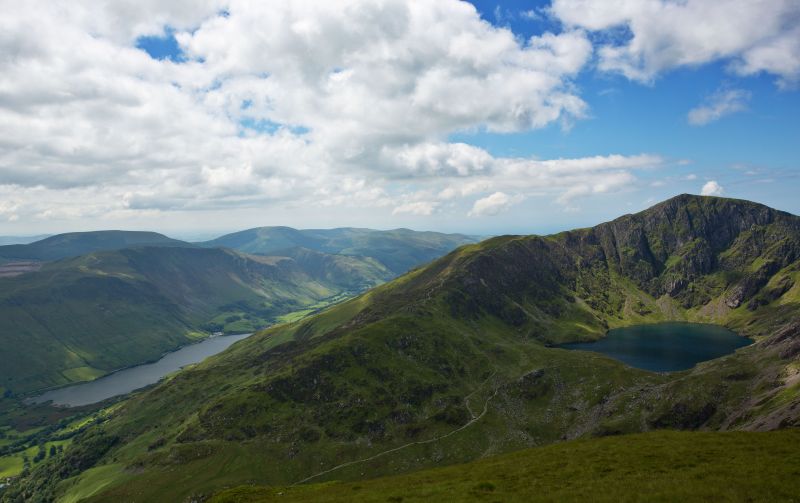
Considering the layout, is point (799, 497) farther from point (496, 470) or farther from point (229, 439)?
point (229, 439)

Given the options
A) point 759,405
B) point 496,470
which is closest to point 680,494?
point 496,470

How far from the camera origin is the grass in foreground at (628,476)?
35.4m

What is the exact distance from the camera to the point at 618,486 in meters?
38.6

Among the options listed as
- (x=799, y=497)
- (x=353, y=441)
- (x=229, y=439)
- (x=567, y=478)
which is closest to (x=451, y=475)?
(x=567, y=478)

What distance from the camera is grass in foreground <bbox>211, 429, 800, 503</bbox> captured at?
35375mm

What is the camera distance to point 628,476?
1668 inches

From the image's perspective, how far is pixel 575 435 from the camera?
536ft

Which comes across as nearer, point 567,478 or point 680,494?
point 680,494

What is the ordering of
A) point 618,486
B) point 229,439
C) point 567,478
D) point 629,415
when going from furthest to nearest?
point 229,439
point 629,415
point 567,478
point 618,486

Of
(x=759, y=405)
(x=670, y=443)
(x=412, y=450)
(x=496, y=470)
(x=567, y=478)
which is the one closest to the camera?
(x=567, y=478)

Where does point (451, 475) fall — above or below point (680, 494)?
below

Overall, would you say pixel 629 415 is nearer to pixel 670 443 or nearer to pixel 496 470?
pixel 670 443

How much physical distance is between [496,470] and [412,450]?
130 metres

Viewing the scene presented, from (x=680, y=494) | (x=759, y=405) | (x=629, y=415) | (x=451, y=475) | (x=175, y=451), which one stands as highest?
(x=680, y=494)
